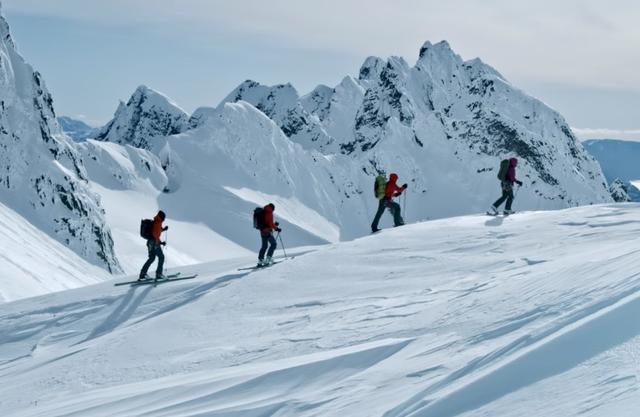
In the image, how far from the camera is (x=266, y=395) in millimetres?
8258

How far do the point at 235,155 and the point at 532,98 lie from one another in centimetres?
10155

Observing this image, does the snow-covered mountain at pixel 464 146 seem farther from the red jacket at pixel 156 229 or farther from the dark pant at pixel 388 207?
the red jacket at pixel 156 229

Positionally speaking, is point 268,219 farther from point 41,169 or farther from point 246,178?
point 246,178

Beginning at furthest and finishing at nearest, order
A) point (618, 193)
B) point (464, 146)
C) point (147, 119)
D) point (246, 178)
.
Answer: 1. point (618, 193)
2. point (147, 119)
3. point (464, 146)
4. point (246, 178)

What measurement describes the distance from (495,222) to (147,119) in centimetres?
16687

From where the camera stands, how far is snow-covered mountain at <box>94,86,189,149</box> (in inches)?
6870

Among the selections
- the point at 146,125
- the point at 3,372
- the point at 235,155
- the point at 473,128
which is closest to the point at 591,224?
the point at 3,372

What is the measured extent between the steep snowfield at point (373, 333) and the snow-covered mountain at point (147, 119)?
159749 millimetres

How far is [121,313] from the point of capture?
49.6 feet

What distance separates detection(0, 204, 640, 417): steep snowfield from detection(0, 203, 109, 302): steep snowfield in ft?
107

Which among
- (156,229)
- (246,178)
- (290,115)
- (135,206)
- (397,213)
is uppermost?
(290,115)

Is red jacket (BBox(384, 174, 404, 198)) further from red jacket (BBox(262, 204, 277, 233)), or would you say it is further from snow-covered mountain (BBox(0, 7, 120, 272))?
snow-covered mountain (BBox(0, 7, 120, 272))

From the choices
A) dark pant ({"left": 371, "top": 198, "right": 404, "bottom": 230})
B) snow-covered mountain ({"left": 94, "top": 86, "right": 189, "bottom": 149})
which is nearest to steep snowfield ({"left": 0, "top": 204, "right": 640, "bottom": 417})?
dark pant ({"left": 371, "top": 198, "right": 404, "bottom": 230})

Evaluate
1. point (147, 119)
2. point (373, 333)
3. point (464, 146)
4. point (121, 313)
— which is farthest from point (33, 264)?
point (147, 119)
